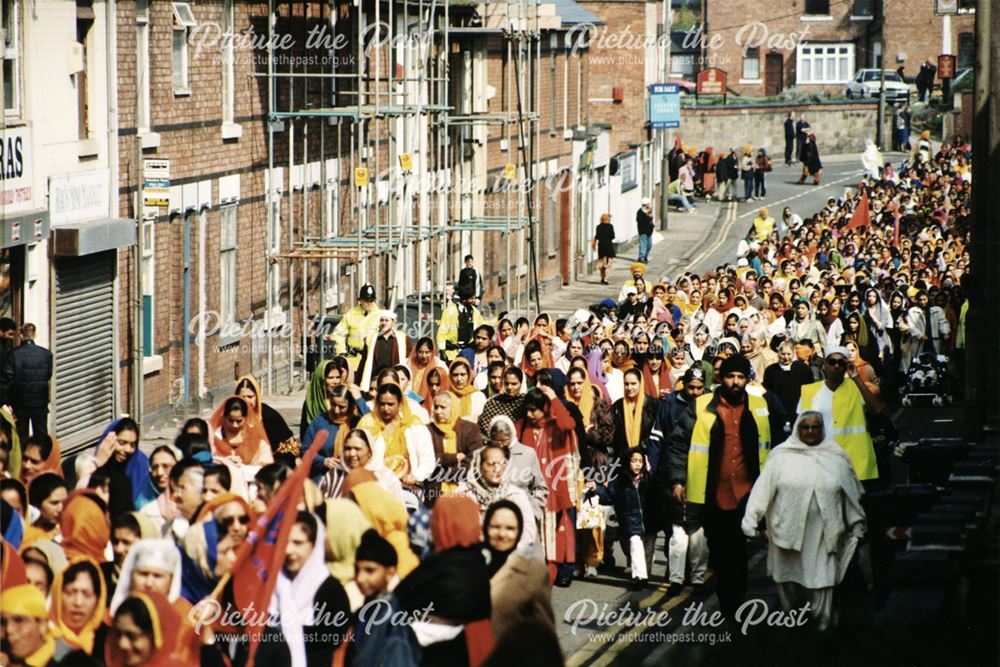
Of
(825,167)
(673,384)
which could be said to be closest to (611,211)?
(825,167)

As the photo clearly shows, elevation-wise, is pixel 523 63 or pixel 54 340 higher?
pixel 523 63

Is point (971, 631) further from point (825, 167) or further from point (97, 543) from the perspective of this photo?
point (825, 167)

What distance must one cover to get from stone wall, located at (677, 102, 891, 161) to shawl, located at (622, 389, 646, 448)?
56.9 metres

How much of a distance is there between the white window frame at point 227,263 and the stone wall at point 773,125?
4695 centimetres

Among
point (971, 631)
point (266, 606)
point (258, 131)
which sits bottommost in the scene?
point (971, 631)

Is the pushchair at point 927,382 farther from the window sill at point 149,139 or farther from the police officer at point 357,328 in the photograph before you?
the window sill at point 149,139

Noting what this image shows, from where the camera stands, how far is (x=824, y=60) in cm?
9306

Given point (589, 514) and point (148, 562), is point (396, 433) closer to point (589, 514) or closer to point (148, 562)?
point (589, 514)

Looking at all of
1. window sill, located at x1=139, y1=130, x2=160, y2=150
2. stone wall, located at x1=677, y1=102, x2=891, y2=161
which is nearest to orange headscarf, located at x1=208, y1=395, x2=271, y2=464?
window sill, located at x1=139, y1=130, x2=160, y2=150

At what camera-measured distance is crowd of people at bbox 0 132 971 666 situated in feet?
31.7

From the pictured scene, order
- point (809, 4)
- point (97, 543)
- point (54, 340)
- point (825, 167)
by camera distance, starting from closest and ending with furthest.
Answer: point (97, 543) → point (54, 340) → point (825, 167) → point (809, 4)

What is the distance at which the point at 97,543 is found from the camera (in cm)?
1135

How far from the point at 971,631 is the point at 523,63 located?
1228 inches

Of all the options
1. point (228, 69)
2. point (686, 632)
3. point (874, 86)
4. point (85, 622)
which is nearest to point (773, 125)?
point (874, 86)
